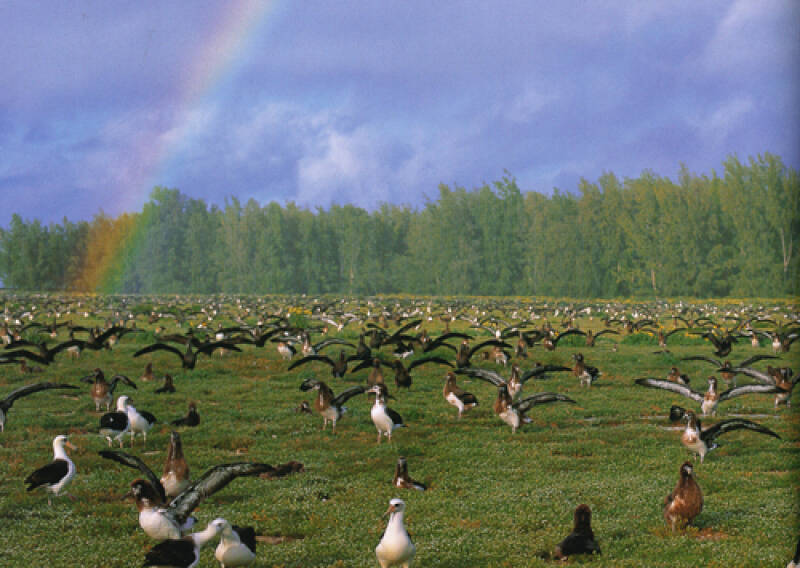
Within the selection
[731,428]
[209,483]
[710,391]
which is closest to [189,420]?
[209,483]

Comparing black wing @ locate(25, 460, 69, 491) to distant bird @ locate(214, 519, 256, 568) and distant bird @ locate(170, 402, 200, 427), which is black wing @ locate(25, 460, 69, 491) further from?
distant bird @ locate(170, 402, 200, 427)

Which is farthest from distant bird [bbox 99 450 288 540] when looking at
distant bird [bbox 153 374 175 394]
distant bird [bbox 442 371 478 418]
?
distant bird [bbox 153 374 175 394]

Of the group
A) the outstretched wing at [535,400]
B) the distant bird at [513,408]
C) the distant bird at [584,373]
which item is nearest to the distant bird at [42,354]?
the distant bird at [513,408]

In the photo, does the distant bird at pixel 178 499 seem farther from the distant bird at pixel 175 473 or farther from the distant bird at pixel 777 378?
the distant bird at pixel 777 378

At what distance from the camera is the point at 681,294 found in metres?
85.8

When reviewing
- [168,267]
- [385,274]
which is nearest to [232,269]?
[168,267]

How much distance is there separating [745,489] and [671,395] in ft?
29.5

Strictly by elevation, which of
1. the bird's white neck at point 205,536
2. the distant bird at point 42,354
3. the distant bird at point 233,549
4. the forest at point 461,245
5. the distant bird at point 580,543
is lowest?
the distant bird at point 580,543

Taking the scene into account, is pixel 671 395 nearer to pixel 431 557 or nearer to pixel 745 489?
pixel 745 489

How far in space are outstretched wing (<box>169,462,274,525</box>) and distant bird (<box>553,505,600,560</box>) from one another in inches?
130

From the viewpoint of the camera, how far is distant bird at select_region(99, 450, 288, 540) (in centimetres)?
741

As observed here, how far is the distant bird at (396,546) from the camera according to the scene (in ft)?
22.4

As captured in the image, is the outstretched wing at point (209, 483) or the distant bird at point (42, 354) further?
the distant bird at point (42, 354)

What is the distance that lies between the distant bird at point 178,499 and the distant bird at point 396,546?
4.75 ft
